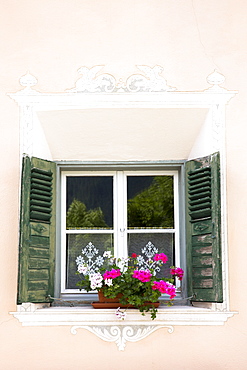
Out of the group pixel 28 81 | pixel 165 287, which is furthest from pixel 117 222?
pixel 28 81

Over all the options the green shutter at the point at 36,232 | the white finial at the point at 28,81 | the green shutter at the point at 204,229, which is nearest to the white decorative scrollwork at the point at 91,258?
the green shutter at the point at 36,232

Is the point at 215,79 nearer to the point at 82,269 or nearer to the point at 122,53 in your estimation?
the point at 122,53

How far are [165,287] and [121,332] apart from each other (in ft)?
1.81

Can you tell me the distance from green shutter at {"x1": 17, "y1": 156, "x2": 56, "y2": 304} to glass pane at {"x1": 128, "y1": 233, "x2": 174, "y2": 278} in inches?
29.3

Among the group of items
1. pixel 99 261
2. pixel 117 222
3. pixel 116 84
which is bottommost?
pixel 99 261

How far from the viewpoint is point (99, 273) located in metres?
6.61

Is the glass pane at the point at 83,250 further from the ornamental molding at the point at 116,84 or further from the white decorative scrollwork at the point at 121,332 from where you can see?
the ornamental molding at the point at 116,84

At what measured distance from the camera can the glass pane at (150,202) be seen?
6992 millimetres

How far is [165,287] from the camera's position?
6.37m

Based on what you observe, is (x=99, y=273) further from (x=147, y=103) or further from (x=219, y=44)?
(x=219, y=44)

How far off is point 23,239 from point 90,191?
2.92 feet

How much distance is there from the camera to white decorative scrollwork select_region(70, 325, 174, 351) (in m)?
6.47

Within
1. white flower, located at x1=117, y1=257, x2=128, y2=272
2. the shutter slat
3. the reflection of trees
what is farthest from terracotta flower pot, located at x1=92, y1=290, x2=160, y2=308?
the shutter slat

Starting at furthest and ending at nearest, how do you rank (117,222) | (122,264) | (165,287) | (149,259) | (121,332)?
(117,222), (149,259), (122,264), (121,332), (165,287)
